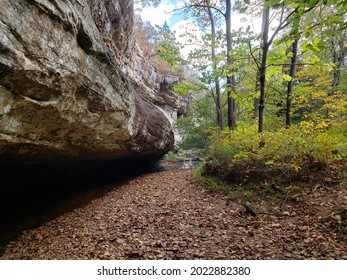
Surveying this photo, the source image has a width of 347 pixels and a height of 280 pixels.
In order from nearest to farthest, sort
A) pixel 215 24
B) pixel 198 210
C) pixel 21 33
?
pixel 21 33, pixel 198 210, pixel 215 24

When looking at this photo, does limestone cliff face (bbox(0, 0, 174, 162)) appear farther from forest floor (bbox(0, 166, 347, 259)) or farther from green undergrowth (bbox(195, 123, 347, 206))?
green undergrowth (bbox(195, 123, 347, 206))

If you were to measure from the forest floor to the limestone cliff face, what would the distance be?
217 centimetres

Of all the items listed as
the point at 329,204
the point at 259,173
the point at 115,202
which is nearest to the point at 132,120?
the point at 115,202

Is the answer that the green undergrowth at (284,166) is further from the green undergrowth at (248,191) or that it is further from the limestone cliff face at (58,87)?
the limestone cliff face at (58,87)

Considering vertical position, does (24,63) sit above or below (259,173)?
above

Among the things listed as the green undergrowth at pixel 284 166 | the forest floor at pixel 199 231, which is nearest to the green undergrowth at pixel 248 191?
the green undergrowth at pixel 284 166

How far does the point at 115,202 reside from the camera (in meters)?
6.05

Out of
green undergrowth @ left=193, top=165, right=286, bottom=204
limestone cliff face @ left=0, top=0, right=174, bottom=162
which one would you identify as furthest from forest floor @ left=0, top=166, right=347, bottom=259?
limestone cliff face @ left=0, top=0, right=174, bottom=162


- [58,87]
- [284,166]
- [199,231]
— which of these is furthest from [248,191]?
[58,87]

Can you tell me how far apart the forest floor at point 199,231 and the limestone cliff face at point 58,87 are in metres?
2.17

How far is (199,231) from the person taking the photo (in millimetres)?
3766

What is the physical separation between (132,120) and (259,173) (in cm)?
485

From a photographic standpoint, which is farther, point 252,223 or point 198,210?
point 198,210
